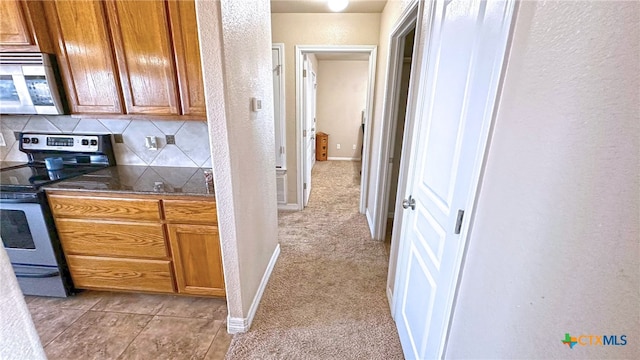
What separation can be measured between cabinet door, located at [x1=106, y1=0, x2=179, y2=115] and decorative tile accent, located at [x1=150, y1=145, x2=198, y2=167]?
1.36 feet

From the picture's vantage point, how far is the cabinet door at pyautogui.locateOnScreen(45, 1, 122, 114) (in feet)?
5.41

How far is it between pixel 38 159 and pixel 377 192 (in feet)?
9.93

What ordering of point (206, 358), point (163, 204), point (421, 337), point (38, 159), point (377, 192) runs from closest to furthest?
point (421, 337), point (206, 358), point (163, 204), point (38, 159), point (377, 192)

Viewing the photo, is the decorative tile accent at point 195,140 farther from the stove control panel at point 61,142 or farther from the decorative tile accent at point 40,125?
the decorative tile accent at point 40,125

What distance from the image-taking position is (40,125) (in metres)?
2.19

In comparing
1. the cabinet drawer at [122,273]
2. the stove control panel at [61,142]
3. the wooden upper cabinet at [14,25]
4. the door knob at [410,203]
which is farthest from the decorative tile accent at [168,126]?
the door knob at [410,203]

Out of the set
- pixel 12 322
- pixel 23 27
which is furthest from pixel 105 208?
pixel 12 322

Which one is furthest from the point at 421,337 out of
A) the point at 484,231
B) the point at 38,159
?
the point at 38,159

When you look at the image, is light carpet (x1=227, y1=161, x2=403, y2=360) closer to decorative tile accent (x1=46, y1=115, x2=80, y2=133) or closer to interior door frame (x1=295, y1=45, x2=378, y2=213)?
interior door frame (x1=295, y1=45, x2=378, y2=213)

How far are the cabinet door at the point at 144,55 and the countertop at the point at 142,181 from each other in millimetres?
470

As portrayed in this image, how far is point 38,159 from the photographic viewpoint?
2.17m

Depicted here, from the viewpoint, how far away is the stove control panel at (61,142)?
6.87ft

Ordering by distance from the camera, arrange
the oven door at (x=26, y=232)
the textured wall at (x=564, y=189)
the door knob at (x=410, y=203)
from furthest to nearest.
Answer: the oven door at (x=26, y=232) → the door knob at (x=410, y=203) → the textured wall at (x=564, y=189)

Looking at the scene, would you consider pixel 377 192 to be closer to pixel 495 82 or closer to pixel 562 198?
pixel 495 82
